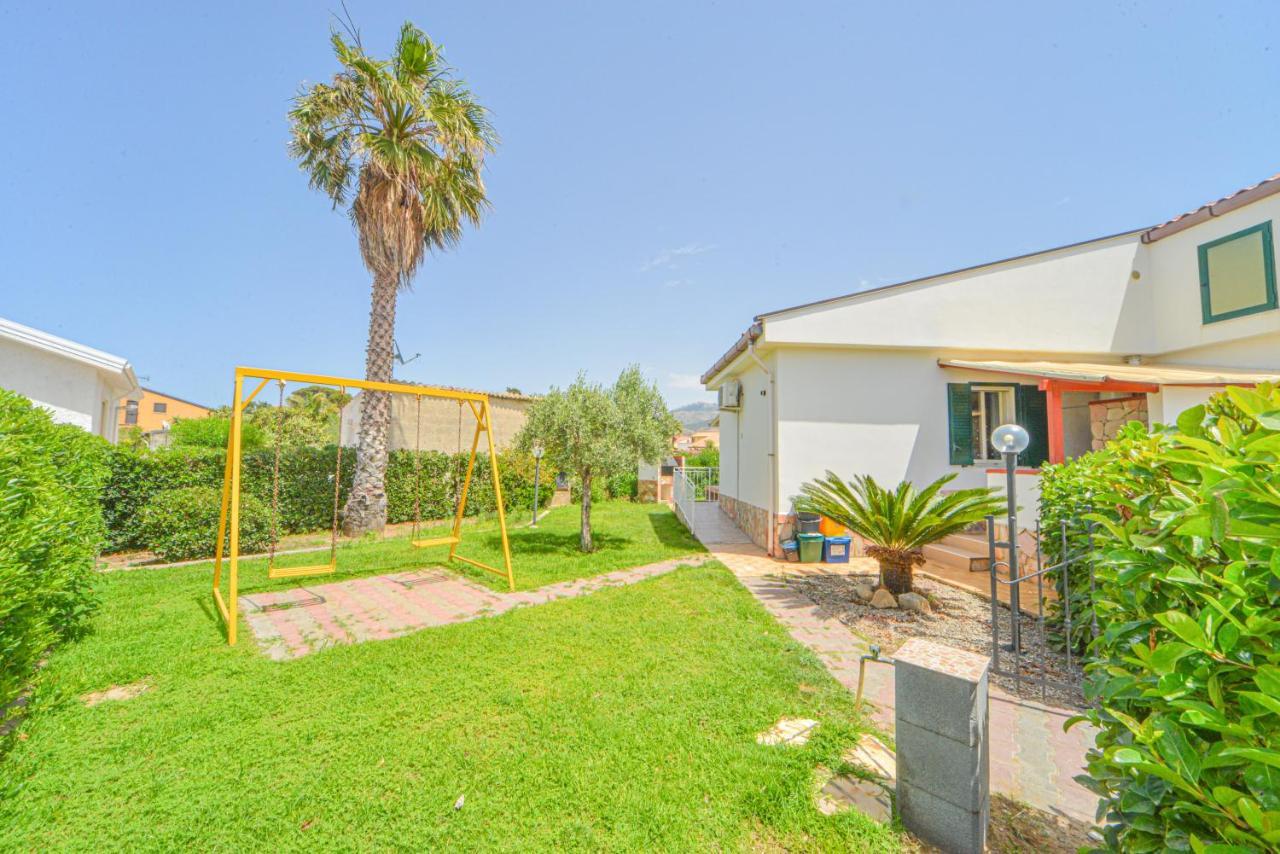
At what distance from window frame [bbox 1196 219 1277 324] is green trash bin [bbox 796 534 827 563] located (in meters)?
9.63

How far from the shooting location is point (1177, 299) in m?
10.2

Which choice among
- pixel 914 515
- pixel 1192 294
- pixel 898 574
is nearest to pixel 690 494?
Result: pixel 898 574

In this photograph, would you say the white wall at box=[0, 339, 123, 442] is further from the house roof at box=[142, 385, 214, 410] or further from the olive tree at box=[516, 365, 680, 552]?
the house roof at box=[142, 385, 214, 410]

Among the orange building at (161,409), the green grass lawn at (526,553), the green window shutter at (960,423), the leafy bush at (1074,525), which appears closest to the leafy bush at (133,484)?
the green grass lawn at (526,553)

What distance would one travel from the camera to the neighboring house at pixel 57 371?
9742 millimetres

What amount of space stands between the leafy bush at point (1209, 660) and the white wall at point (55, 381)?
16089mm

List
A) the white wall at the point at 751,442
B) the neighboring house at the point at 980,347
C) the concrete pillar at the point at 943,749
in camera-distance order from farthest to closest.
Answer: the white wall at the point at 751,442
the neighboring house at the point at 980,347
the concrete pillar at the point at 943,749

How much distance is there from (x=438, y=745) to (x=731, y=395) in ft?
38.5

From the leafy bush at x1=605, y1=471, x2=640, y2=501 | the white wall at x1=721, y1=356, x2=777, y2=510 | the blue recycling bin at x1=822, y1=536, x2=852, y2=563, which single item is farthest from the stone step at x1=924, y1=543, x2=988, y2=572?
the leafy bush at x1=605, y1=471, x2=640, y2=501

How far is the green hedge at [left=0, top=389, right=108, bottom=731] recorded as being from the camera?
3098 millimetres

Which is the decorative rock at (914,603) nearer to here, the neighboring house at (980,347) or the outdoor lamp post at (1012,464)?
the outdoor lamp post at (1012,464)

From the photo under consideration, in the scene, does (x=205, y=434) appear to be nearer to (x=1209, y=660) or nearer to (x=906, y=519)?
(x=906, y=519)

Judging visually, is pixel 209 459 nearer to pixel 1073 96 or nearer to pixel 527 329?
pixel 527 329

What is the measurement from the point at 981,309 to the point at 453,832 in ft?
42.0
